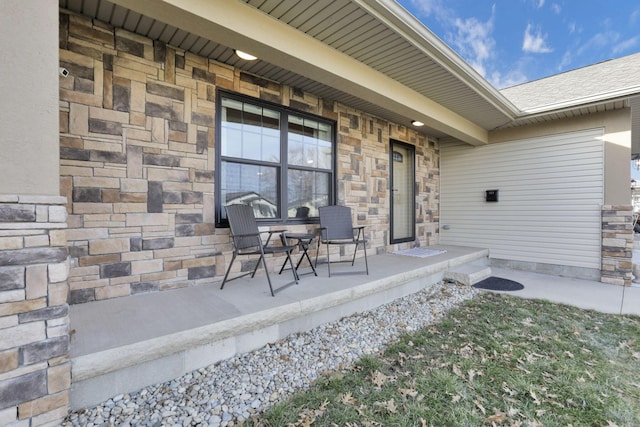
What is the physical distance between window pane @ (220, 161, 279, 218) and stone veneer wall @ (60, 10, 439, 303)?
0.21m

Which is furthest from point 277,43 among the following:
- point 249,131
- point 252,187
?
point 252,187

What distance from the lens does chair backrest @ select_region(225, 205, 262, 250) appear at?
111 inches

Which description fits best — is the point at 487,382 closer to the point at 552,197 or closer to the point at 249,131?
the point at 249,131

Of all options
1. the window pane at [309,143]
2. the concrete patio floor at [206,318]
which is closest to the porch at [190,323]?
the concrete patio floor at [206,318]

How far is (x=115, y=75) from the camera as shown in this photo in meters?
2.62

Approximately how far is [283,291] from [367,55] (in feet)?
8.35

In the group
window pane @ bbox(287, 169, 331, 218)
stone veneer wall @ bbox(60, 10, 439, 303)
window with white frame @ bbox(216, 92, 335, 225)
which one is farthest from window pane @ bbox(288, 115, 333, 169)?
stone veneer wall @ bbox(60, 10, 439, 303)

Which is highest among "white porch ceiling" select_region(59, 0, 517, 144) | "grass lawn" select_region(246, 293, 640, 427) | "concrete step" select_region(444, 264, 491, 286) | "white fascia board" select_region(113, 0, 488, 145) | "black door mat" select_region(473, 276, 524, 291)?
"white porch ceiling" select_region(59, 0, 517, 144)

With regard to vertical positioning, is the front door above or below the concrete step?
above

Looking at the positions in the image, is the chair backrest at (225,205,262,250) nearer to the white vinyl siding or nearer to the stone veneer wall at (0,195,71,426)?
the stone veneer wall at (0,195,71,426)

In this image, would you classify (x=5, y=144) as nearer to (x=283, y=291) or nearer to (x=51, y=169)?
(x=51, y=169)

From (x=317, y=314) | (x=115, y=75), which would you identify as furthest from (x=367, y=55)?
(x=317, y=314)

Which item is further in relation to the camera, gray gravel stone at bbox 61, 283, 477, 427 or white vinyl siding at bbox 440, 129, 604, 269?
white vinyl siding at bbox 440, 129, 604, 269

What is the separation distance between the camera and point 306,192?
4172mm
